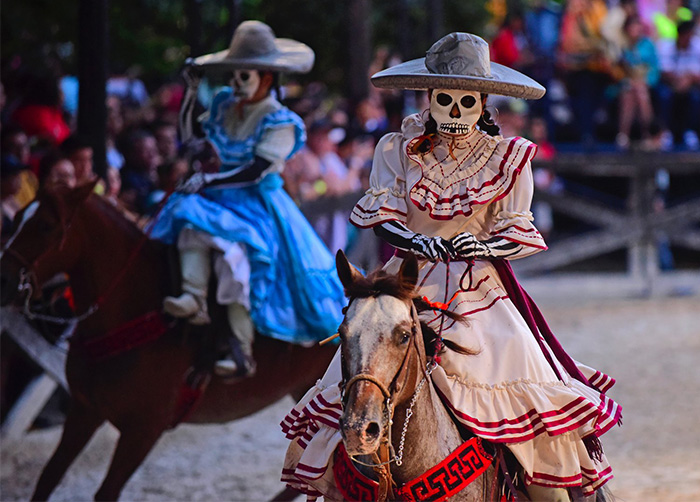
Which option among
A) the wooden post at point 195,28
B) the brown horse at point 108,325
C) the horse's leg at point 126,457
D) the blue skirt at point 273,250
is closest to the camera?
the horse's leg at point 126,457

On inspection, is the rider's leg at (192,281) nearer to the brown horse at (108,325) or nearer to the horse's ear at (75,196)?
the brown horse at (108,325)

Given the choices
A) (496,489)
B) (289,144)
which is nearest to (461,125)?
(496,489)

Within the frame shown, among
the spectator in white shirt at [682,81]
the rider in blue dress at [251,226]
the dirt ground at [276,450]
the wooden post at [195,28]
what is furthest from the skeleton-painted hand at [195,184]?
the spectator in white shirt at [682,81]

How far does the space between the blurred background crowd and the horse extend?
217 inches

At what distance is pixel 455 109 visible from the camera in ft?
14.2

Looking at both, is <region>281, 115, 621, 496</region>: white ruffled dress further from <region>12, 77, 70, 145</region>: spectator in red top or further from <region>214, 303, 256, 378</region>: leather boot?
<region>12, 77, 70, 145</region>: spectator in red top

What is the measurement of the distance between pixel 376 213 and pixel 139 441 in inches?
96.1

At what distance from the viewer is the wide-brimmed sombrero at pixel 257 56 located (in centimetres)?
665

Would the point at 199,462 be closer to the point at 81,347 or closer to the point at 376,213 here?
the point at 81,347

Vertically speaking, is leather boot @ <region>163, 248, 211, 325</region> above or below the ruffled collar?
below

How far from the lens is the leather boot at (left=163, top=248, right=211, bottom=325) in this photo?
621cm

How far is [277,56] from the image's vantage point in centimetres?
677

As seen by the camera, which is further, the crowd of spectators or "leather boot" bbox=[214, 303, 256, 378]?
the crowd of spectators

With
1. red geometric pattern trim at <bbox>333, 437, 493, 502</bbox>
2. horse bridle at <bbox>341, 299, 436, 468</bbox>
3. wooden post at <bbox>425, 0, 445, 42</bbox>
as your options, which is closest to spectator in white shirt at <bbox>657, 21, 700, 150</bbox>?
wooden post at <bbox>425, 0, 445, 42</bbox>
